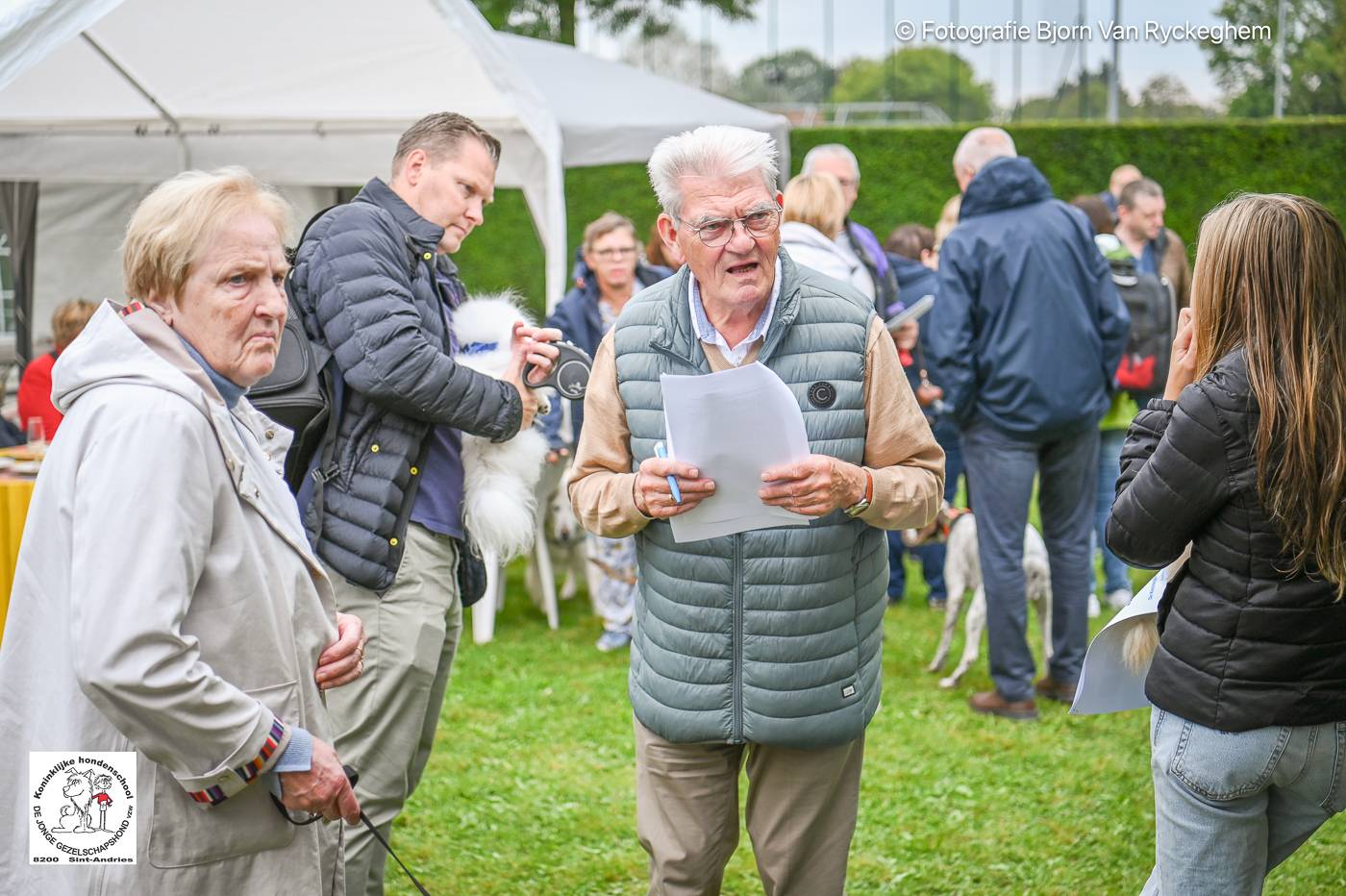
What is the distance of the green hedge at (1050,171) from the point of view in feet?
52.0

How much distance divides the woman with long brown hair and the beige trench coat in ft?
4.92

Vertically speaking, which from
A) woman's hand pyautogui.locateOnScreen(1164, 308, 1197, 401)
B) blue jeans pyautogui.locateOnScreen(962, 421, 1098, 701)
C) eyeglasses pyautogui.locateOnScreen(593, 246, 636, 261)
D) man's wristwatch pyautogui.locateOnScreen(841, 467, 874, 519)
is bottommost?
blue jeans pyautogui.locateOnScreen(962, 421, 1098, 701)

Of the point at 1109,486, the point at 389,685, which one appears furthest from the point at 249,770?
the point at 1109,486

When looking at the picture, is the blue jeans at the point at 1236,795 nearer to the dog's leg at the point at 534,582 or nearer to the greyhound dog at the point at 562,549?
the greyhound dog at the point at 562,549

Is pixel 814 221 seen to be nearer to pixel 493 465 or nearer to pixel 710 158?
pixel 493 465

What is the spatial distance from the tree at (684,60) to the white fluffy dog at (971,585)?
752 inches

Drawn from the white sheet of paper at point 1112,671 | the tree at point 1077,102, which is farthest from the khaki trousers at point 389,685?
the tree at point 1077,102

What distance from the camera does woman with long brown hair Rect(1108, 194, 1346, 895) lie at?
85.8 inches

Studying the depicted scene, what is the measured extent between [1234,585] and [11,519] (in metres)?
3.61

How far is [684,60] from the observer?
82.7 ft

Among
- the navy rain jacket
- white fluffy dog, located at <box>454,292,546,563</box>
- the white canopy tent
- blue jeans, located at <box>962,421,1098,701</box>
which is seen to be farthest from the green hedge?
white fluffy dog, located at <box>454,292,546,563</box>

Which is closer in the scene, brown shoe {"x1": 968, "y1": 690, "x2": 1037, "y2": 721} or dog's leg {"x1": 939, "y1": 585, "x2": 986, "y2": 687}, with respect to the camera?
brown shoe {"x1": 968, "y1": 690, "x2": 1037, "y2": 721}

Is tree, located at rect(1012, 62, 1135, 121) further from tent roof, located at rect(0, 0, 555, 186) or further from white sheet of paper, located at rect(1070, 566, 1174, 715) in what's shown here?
white sheet of paper, located at rect(1070, 566, 1174, 715)

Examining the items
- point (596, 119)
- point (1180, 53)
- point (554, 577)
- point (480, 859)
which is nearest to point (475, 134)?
point (480, 859)
